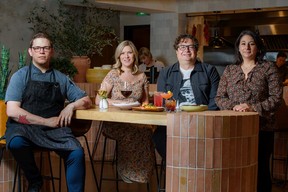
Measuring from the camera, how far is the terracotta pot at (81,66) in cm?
834

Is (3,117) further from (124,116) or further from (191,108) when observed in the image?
(191,108)

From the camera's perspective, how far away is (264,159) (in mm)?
4672

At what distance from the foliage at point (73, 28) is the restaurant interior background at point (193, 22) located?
0.20 metres

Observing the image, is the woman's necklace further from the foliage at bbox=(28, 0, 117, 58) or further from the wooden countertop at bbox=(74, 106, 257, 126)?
the foliage at bbox=(28, 0, 117, 58)

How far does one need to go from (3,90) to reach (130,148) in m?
1.22

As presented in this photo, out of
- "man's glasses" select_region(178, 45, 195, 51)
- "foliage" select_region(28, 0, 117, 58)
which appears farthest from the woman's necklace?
"foliage" select_region(28, 0, 117, 58)

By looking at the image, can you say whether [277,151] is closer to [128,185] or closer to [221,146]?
[128,185]

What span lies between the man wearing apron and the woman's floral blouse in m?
1.15

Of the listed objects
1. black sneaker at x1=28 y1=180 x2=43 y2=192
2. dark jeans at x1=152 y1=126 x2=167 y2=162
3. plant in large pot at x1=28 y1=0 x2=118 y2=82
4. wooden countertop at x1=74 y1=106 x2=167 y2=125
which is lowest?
black sneaker at x1=28 y1=180 x2=43 y2=192

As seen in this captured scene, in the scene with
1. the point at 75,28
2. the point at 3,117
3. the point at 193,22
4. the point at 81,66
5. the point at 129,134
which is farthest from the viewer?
the point at 193,22

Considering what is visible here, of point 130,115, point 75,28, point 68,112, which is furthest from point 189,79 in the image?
point 75,28

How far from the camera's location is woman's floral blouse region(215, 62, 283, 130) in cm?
458

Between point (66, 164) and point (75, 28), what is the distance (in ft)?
18.1

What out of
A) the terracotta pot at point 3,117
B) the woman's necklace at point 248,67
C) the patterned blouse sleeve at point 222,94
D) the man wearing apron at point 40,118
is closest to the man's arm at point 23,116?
the man wearing apron at point 40,118
